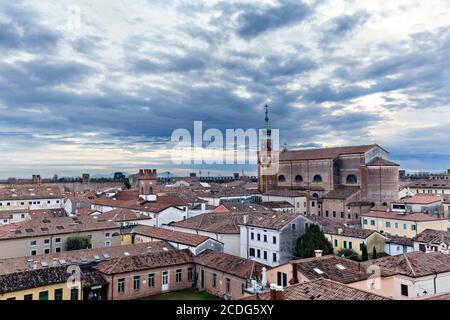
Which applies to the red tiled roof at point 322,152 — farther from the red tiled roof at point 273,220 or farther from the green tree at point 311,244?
the green tree at point 311,244

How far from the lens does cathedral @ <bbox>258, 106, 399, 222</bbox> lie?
42688 millimetres

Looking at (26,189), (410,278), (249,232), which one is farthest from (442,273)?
(26,189)

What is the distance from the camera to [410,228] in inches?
1177

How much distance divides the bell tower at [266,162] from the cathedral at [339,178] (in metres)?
0.15

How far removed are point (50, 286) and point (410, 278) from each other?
15.8 metres

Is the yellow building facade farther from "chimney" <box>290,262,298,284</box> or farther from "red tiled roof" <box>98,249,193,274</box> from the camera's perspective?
"chimney" <box>290,262,298,284</box>

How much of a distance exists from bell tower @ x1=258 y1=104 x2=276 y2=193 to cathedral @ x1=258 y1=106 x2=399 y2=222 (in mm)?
154

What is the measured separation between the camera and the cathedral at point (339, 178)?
42.7 m

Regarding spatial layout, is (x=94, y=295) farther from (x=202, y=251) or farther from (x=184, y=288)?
(x=202, y=251)

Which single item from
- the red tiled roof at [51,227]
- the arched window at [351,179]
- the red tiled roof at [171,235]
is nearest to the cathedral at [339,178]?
the arched window at [351,179]

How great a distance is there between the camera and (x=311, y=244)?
22469mm

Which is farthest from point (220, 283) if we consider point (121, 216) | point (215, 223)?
point (121, 216)

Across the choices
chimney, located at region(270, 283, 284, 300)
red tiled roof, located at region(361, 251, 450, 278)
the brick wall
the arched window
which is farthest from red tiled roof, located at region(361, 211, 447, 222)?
chimney, located at region(270, 283, 284, 300)

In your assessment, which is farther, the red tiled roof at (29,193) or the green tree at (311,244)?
the red tiled roof at (29,193)
